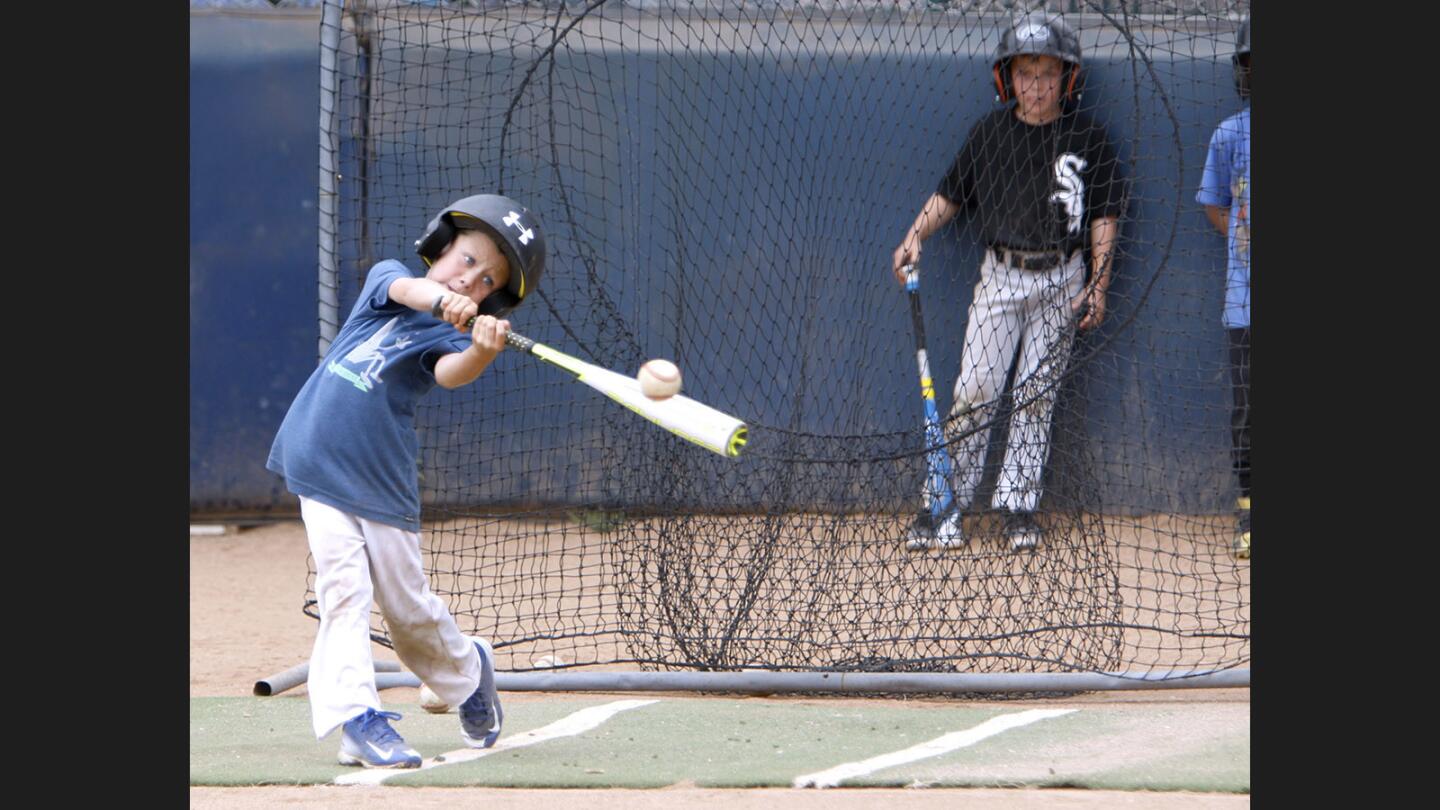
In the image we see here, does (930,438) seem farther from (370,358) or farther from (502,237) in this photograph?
(370,358)

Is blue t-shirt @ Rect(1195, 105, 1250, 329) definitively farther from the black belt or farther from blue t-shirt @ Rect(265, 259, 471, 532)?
blue t-shirt @ Rect(265, 259, 471, 532)

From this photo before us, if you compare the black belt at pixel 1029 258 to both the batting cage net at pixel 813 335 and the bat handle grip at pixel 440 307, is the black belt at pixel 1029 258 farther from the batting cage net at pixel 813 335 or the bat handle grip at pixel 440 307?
the bat handle grip at pixel 440 307

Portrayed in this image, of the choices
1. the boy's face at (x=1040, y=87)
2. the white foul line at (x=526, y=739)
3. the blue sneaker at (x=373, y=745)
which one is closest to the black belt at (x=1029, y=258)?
the boy's face at (x=1040, y=87)

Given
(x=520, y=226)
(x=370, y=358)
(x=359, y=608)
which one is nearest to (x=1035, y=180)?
(x=520, y=226)

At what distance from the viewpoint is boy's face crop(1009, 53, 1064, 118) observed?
6.18 meters

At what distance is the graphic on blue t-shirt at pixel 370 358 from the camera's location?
14.1 feet

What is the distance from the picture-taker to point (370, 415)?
4277 mm

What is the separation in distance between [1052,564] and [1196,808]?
203 centimetres

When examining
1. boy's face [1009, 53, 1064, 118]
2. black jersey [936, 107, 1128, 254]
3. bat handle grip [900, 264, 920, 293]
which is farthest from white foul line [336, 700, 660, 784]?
boy's face [1009, 53, 1064, 118]

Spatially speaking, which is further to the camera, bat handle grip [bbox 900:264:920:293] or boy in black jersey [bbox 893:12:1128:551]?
bat handle grip [bbox 900:264:920:293]

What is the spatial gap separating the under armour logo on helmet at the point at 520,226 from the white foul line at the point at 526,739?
145cm

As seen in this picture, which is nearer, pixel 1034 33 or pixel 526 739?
pixel 526 739

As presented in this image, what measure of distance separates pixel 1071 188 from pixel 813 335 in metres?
1.19

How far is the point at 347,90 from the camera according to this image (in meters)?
6.74
